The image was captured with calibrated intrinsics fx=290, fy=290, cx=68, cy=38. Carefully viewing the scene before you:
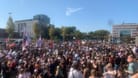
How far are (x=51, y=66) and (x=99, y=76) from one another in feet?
23.2

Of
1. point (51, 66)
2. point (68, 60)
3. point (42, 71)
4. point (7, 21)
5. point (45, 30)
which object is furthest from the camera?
point (45, 30)

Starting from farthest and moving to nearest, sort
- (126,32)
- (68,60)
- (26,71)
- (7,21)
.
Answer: (126,32), (7,21), (68,60), (26,71)

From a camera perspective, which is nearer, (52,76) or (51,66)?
(52,76)

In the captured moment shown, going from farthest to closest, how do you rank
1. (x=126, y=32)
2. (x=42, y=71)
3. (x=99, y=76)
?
(x=126, y=32) < (x=42, y=71) < (x=99, y=76)

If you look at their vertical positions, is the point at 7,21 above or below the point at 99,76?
above

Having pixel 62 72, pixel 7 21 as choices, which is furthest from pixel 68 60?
pixel 7 21

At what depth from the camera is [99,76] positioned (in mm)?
8586

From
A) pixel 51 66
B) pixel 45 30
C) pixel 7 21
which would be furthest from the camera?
pixel 45 30

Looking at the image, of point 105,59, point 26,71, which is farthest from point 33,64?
point 105,59

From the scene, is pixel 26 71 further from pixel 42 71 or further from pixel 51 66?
pixel 51 66

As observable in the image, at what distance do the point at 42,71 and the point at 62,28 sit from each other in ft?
419

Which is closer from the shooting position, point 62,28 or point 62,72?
point 62,72

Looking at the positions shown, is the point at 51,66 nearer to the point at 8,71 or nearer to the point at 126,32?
the point at 8,71

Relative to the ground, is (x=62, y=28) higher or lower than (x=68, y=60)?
higher
